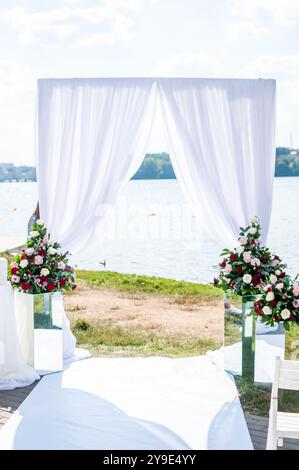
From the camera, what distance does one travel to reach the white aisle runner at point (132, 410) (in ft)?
12.1

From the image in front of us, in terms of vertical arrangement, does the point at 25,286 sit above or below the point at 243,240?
below

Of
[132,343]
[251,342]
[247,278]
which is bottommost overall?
[132,343]

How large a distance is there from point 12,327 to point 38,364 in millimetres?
398

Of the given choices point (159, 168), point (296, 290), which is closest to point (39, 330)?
point (296, 290)

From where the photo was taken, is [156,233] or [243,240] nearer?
[243,240]

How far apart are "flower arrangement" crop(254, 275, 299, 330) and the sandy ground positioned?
2211 mm

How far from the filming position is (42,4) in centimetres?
745

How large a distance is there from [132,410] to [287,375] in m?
1.36

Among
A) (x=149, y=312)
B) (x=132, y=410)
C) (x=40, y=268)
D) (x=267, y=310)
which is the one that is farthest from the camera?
(x=149, y=312)

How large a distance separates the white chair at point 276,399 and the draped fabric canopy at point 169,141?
2183 mm

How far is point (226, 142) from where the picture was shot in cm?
534

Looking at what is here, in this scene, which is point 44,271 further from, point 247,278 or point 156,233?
point 156,233

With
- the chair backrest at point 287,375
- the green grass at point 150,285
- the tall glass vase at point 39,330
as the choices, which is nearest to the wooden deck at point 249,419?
the tall glass vase at point 39,330

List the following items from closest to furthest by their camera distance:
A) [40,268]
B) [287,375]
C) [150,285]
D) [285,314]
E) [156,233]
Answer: [287,375] < [285,314] < [40,268] < [150,285] < [156,233]
